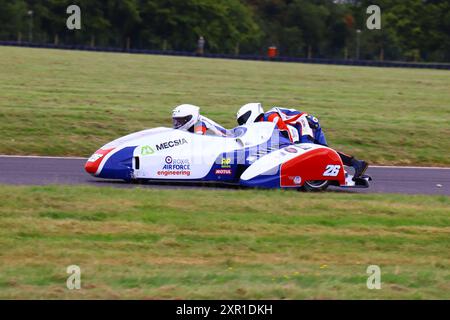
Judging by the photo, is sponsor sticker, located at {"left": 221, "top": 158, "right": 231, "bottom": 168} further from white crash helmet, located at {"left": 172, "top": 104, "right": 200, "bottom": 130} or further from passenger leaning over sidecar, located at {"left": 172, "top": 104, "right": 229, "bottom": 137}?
white crash helmet, located at {"left": 172, "top": 104, "right": 200, "bottom": 130}

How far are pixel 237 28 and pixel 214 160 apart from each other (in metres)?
63.9

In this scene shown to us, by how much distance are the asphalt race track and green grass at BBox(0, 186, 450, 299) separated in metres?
1.48

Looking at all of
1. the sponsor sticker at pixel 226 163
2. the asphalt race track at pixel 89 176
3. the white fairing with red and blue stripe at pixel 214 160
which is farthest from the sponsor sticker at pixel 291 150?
the asphalt race track at pixel 89 176

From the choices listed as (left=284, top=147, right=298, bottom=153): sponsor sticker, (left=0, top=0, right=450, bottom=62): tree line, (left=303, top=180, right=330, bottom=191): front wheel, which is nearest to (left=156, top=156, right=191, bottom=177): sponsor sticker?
(left=284, top=147, right=298, bottom=153): sponsor sticker

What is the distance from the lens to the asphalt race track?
13.6 m

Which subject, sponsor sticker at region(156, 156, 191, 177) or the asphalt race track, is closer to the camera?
sponsor sticker at region(156, 156, 191, 177)

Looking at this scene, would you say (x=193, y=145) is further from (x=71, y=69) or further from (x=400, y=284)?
(x=71, y=69)

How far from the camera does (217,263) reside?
351 inches

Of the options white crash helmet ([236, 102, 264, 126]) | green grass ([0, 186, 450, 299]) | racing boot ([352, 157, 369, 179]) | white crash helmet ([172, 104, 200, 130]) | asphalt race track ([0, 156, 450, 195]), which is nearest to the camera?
green grass ([0, 186, 450, 299])

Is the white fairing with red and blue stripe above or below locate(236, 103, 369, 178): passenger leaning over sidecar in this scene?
below

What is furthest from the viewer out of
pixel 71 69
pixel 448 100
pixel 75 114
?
pixel 71 69

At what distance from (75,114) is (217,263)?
1202 cm

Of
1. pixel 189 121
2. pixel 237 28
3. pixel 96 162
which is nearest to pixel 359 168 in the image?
pixel 189 121
